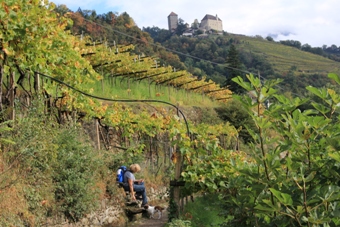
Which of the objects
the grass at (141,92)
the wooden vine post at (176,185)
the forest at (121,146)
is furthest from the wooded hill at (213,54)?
the wooden vine post at (176,185)

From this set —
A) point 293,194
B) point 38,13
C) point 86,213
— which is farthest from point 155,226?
point 293,194

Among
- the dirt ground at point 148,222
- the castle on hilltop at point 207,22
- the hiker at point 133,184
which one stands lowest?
the dirt ground at point 148,222

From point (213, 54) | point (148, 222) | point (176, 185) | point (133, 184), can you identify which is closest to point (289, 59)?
point (213, 54)

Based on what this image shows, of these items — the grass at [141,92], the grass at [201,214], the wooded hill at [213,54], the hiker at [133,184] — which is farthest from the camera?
the wooded hill at [213,54]

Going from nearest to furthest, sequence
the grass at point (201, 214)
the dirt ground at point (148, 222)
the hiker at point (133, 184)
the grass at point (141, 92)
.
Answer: the grass at point (201, 214), the dirt ground at point (148, 222), the hiker at point (133, 184), the grass at point (141, 92)

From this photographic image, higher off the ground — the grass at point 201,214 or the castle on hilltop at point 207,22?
the castle on hilltop at point 207,22

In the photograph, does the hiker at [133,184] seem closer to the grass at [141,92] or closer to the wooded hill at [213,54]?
the grass at [141,92]

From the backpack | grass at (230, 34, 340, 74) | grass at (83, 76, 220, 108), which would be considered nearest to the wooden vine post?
the backpack

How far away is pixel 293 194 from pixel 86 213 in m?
5.42

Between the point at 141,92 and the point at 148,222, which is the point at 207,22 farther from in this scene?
the point at 148,222

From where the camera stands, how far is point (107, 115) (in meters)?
10.6

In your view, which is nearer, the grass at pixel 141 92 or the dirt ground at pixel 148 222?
the dirt ground at pixel 148 222

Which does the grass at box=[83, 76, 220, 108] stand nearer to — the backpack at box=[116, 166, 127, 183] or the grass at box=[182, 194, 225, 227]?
the backpack at box=[116, 166, 127, 183]

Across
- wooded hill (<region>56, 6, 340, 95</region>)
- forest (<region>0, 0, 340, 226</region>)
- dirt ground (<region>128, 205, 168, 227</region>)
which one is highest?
wooded hill (<region>56, 6, 340, 95</region>)
